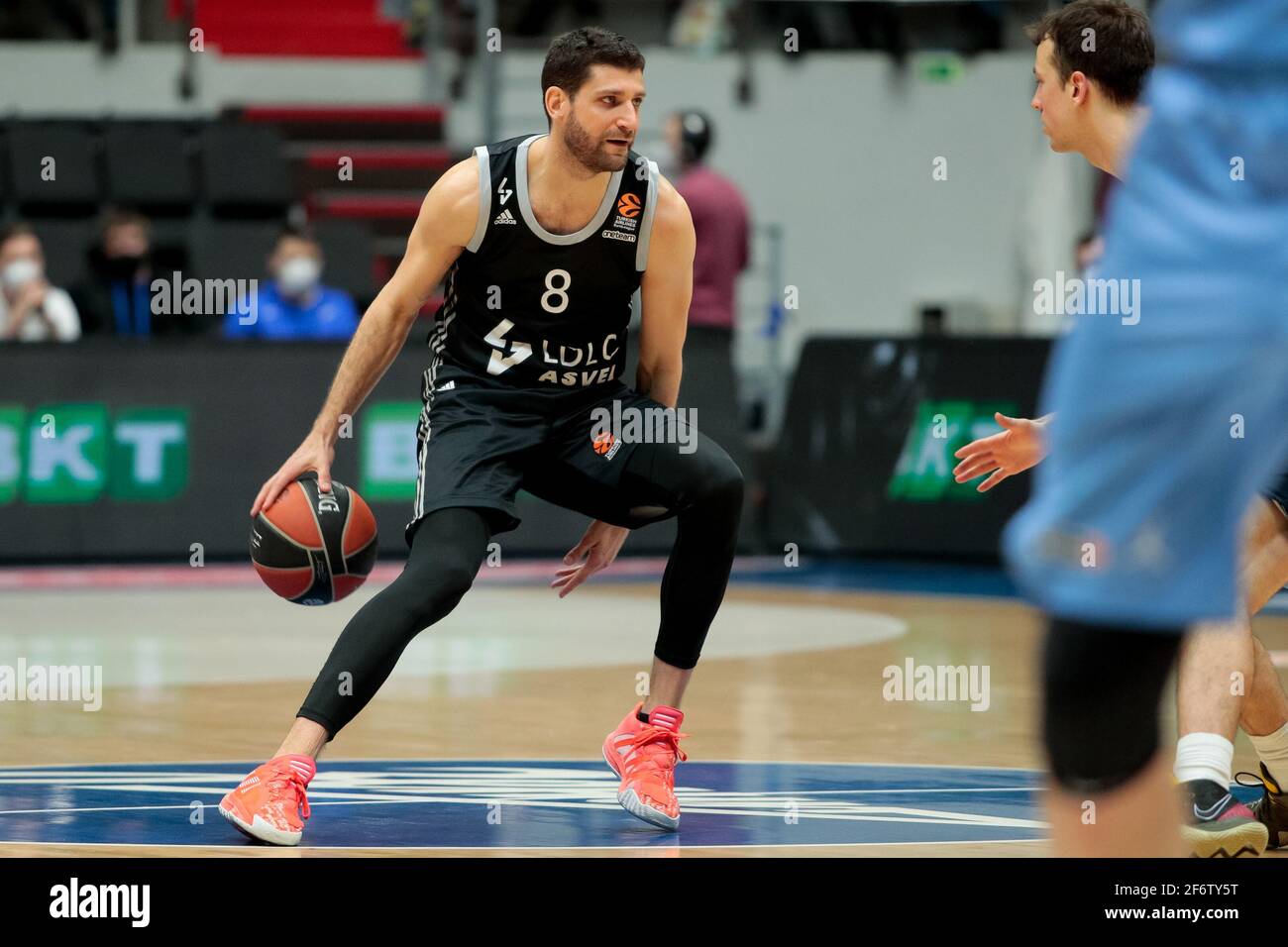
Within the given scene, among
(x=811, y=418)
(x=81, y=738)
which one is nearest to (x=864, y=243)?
(x=811, y=418)

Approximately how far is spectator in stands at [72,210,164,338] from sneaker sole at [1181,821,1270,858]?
1094cm

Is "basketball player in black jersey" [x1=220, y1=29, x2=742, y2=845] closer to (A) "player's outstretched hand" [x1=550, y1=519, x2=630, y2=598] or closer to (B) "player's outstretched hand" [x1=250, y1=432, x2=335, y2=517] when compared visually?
(B) "player's outstretched hand" [x1=250, y1=432, x2=335, y2=517]

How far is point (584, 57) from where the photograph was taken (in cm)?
522

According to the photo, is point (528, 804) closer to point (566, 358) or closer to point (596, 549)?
point (596, 549)

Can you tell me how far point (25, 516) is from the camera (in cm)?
1233

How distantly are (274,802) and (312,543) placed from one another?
0.74 metres

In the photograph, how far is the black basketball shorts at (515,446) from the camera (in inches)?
205

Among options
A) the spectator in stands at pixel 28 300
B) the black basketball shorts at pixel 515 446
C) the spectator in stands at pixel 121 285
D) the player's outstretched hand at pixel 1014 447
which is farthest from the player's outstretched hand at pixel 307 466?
the spectator in stands at pixel 121 285

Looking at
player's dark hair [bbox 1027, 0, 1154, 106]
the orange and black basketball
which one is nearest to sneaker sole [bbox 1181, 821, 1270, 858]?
player's dark hair [bbox 1027, 0, 1154, 106]

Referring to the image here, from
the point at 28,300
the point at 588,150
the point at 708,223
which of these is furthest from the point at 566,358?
the point at 28,300

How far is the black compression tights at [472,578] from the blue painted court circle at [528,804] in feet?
1.21
